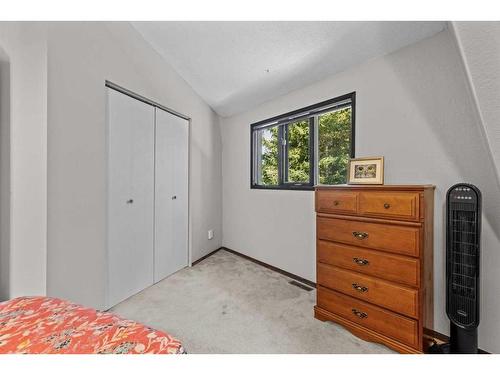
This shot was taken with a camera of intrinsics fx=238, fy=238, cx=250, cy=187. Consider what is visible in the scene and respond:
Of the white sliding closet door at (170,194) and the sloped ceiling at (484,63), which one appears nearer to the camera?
the sloped ceiling at (484,63)

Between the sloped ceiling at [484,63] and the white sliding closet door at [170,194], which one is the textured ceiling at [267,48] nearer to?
the white sliding closet door at [170,194]

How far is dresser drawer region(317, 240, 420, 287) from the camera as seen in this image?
1432 millimetres

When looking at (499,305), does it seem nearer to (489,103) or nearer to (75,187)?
(489,103)

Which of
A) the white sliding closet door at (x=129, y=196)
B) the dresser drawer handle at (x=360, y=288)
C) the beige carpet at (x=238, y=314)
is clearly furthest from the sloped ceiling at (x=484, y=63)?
the white sliding closet door at (x=129, y=196)

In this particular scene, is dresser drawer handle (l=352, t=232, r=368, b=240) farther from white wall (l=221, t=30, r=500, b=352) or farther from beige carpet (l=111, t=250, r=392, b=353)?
beige carpet (l=111, t=250, r=392, b=353)

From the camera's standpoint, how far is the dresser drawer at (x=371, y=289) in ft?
4.70

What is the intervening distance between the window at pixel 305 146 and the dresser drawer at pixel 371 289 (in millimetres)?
928

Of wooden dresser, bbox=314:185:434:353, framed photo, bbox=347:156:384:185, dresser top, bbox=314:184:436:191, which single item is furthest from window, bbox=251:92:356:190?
wooden dresser, bbox=314:185:434:353

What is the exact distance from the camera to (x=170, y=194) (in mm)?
2760

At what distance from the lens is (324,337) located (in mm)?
1644

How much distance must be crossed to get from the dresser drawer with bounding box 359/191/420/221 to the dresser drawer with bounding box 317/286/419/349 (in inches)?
24.4
